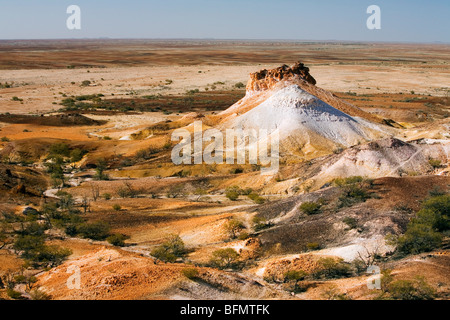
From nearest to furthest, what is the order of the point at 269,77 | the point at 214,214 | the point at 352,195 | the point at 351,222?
the point at 351,222
the point at 352,195
the point at 214,214
the point at 269,77

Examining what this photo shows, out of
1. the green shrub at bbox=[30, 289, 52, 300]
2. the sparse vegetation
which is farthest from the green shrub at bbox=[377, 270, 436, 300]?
the green shrub at bbox=[30, 289, 52, 300]

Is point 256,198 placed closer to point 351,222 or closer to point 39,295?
point 351,222

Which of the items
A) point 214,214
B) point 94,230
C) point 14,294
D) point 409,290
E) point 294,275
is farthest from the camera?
point 214,214

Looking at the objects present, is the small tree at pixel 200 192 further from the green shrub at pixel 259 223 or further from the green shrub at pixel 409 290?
the green shrub at pixel 409 290

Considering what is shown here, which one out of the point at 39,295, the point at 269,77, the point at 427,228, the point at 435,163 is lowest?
the point at 39,295

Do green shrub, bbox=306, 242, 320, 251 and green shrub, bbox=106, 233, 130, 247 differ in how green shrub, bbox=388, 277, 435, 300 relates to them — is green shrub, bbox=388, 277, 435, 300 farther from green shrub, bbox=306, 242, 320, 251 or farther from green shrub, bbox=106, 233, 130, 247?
green shrub, bbox=106, 233, 130, 247

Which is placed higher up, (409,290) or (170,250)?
(409,290)

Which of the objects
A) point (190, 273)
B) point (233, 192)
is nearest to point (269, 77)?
point (233, 192)
